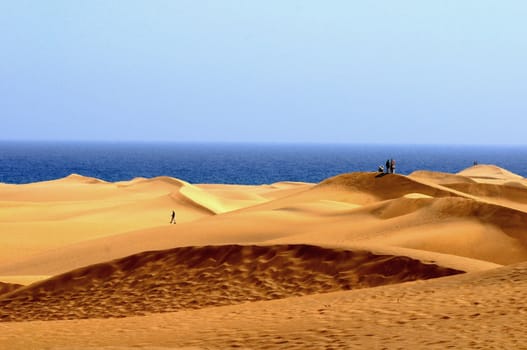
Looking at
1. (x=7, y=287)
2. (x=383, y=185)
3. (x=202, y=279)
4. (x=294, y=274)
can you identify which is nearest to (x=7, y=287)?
(x=7, y=287)

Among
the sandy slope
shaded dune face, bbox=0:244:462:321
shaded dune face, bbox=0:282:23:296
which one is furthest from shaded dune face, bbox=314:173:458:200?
shaded dune face, bbox=0:282:23:296

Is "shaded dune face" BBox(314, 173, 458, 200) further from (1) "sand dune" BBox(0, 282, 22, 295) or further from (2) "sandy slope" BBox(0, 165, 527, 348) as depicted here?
(1) "sand dune" BBox(0, 282, 22, 295)

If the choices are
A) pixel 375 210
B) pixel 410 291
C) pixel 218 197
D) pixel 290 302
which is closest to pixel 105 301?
pixel 290 302

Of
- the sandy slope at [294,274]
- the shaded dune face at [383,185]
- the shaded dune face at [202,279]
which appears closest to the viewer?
the sandy slope at [294,274]

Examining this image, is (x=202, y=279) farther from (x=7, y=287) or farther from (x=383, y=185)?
(x=383, y=185)

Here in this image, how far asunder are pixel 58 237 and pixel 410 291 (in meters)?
23.9

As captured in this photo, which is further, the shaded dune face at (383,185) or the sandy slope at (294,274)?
the shaded dune face at (383,185)

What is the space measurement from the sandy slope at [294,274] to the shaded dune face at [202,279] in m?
0.05

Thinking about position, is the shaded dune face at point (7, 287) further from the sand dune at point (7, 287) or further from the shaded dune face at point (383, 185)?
the shaded dune face at point (383, 185)

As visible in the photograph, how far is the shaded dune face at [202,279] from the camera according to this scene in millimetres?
17594

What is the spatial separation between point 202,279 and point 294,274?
2.30 meters

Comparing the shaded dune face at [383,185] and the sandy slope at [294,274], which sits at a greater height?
the shaded dune face at [383,185]

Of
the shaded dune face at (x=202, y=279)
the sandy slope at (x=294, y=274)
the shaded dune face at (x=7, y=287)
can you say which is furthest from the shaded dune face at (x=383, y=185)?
the shaded dune face at (x=7, y=287)

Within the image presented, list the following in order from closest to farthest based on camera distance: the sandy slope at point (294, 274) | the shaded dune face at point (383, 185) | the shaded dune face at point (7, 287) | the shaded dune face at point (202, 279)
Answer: the sandy slope at point (294, 274) < the shaded dune face at point (202, 279) < the shaded dune face at point (7, 287) < the shaded dune face at point (383, 185)
